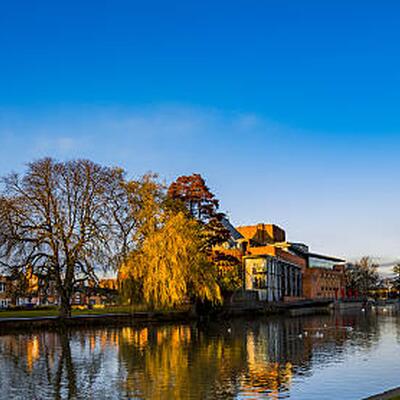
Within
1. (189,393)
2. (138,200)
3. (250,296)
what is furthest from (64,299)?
(250,296)

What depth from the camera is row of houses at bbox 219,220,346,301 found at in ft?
294

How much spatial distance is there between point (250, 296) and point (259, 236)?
57.7 m

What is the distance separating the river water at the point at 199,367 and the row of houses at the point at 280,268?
150 feet

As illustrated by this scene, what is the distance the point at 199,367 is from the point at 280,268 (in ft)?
257

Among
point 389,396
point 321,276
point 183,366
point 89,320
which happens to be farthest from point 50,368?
point 321,276

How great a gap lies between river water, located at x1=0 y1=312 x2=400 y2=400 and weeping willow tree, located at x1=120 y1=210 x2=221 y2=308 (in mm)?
11303

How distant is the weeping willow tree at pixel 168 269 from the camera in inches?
1836

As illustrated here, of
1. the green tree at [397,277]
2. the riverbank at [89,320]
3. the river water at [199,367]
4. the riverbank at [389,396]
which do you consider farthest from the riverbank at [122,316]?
the green tree at [397,277]

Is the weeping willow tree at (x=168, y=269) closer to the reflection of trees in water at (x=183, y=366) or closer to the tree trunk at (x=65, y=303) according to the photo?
the tree trunk at (x=65, y=303)

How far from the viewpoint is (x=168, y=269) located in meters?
47.0

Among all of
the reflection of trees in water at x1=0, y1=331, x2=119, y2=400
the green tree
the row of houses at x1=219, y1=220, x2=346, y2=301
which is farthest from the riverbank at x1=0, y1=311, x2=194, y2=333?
the green tree

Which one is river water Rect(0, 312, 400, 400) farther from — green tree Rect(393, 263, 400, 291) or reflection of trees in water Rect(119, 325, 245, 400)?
green tree Rect(393, 263, 400, 291)

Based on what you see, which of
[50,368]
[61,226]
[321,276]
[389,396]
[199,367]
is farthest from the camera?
[321,276]

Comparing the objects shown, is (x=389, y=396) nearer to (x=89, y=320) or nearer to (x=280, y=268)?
(x=89, y=320)
